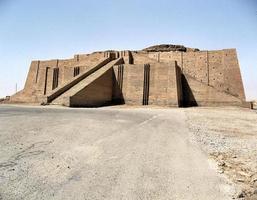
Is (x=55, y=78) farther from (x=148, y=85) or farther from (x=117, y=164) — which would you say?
(x=117, y=164)

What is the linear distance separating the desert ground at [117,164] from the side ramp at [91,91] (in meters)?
9.63

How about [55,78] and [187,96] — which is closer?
[187,96]

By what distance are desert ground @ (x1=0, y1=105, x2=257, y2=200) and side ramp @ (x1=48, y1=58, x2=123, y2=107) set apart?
→ 9.63 meters

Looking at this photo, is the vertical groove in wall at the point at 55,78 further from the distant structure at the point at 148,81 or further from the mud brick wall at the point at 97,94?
the mud brick wall at the point at 97,94

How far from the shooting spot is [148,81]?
20.7m

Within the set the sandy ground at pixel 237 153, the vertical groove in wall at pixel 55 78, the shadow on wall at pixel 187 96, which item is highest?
the vertical groove in wall at pixel 55 78

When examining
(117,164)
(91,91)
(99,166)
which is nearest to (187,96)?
(91,91)

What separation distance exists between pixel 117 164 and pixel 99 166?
1.14 feet

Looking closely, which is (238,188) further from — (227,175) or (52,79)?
(52,79)

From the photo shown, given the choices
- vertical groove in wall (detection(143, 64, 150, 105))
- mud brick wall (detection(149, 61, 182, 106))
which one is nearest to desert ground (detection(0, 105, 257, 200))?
mud brick wall (detection(149, 61, 182, 106))

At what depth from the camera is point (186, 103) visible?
70.4 ft

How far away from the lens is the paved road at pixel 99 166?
3619mm

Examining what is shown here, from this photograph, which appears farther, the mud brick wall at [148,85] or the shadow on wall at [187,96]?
the shadow on wall at [187,96]

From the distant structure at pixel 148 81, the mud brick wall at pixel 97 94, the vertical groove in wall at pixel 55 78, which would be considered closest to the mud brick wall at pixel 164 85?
the distant structure at pixel 148 81
